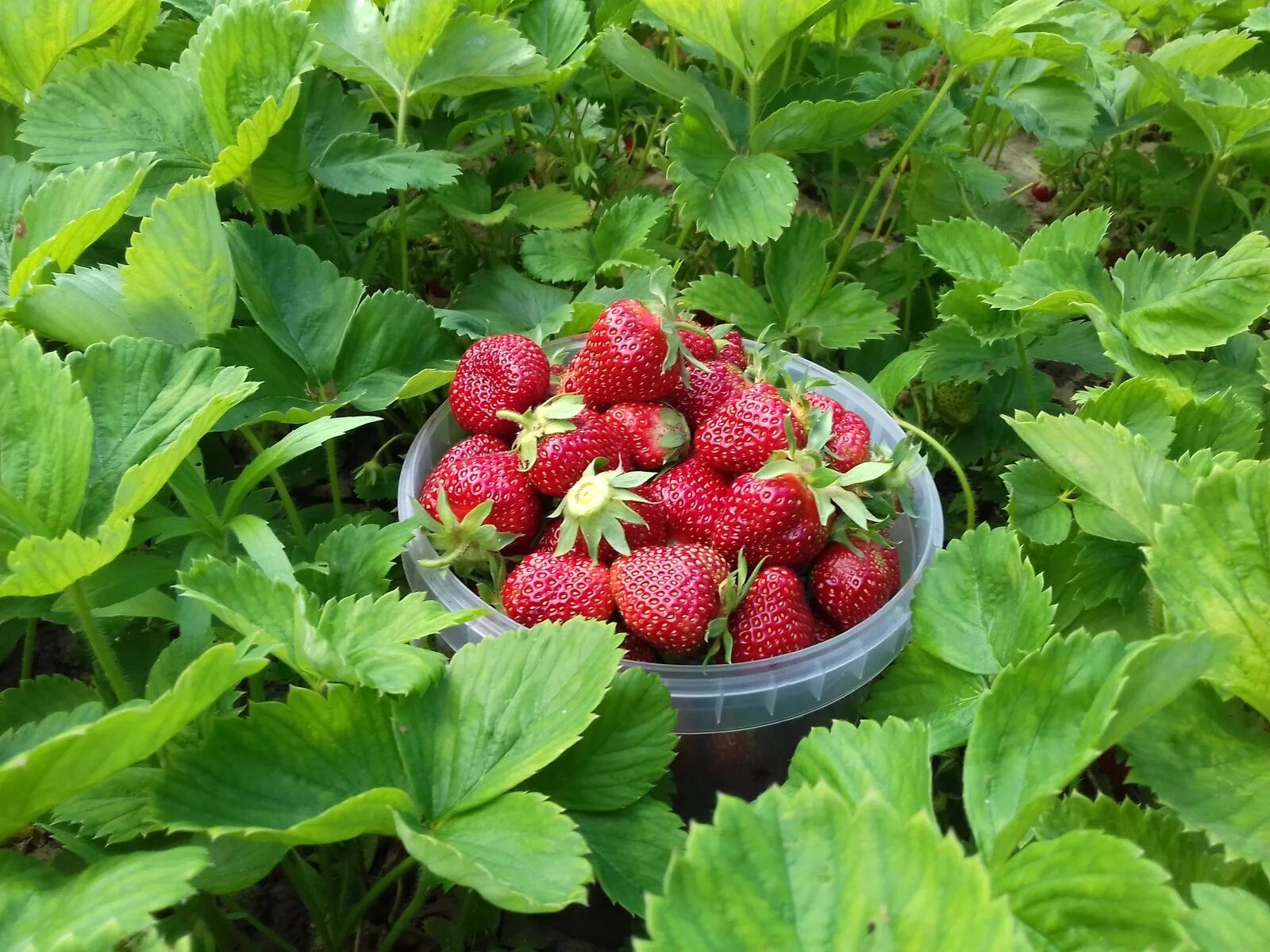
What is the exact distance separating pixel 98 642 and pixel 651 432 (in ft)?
1.68

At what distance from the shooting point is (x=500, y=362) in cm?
99

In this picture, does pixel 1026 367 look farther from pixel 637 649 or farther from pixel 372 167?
pixel 372 167

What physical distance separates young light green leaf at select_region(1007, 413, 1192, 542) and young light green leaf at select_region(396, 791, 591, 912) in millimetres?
476

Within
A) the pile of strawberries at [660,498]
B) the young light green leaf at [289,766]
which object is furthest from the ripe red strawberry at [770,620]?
the young light green leaf at [289,766]

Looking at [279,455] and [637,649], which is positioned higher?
[279,455]

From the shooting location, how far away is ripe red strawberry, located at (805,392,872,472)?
0.94 meters

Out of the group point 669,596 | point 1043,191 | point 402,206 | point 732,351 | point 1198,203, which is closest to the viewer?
point 669,596

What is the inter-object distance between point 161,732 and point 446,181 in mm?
778

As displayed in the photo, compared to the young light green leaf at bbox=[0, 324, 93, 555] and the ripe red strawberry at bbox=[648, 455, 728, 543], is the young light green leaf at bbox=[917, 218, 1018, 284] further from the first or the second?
A: the young light green leaf at bbox=[0, 324, 93, 555]

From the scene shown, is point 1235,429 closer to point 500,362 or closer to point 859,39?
point 500,362

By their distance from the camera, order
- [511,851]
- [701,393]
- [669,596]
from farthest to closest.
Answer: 1. [701,393]
2. [669,596]
3. [511,851]

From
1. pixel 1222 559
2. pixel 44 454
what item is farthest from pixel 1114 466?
pixel 44 454

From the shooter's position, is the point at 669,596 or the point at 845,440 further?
the point at 845,440

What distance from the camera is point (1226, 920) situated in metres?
0.51
